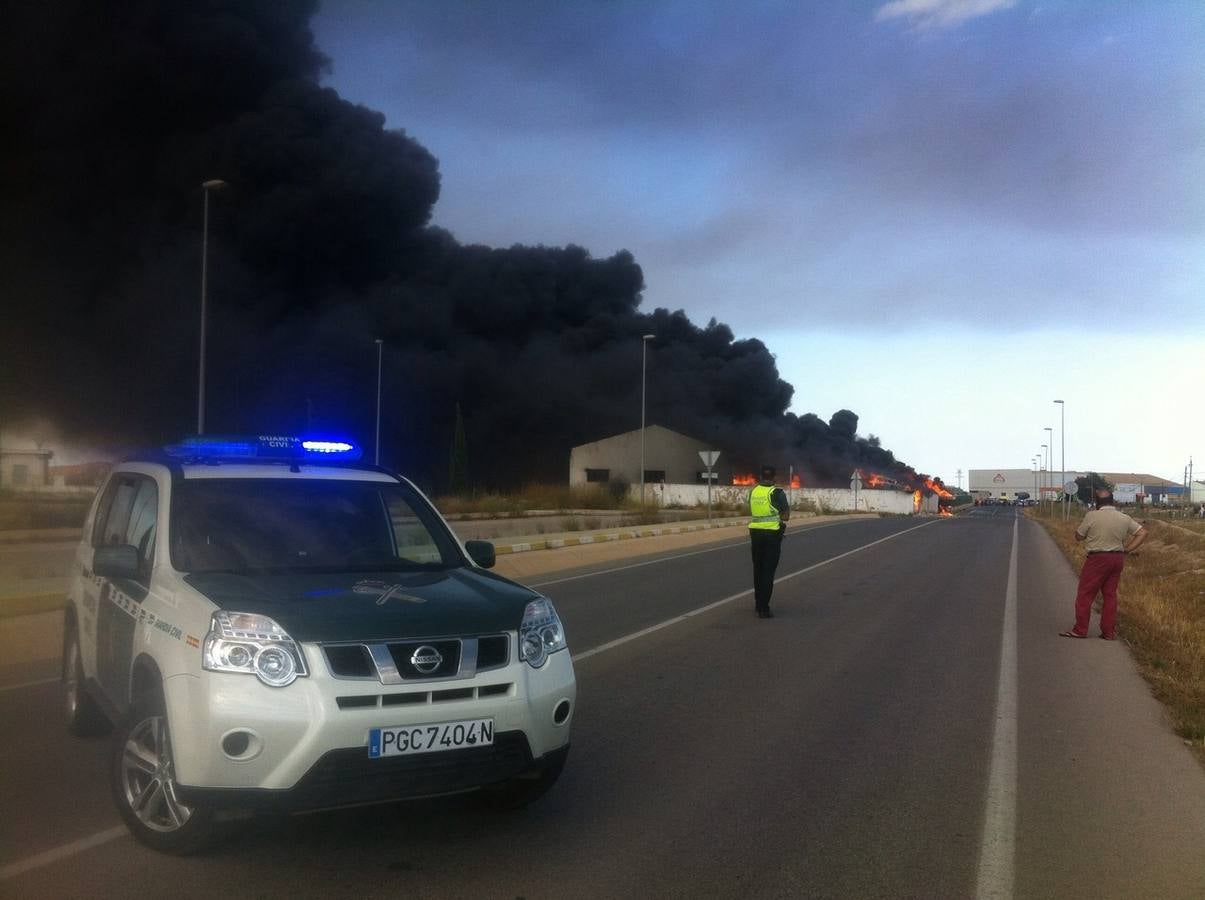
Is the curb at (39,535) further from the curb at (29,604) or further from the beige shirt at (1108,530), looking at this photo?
the beige shirt at (1108,530)

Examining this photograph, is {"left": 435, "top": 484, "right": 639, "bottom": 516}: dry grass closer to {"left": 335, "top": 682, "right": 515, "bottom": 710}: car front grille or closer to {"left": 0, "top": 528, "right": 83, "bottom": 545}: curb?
{"left": 0, "top": 528, "right": 83, "bottom": 545}: curb

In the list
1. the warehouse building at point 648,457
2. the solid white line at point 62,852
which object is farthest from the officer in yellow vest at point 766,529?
the warehouse building at point 648,457

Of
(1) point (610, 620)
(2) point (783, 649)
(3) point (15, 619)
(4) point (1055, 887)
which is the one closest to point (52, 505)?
(3) point (15, 619)

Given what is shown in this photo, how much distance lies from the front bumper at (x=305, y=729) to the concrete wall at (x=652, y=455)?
2307 inches

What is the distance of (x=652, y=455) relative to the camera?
63.1 metres

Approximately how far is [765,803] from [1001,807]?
3.46 feet

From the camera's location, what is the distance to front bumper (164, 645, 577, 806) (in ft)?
11.6

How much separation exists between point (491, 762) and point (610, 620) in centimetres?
697

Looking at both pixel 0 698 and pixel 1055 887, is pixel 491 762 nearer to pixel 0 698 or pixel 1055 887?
pixel 1055 887

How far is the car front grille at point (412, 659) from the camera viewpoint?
3660 millimetres

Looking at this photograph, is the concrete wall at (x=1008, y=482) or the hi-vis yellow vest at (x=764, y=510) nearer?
the hi-vis yellow vest at (x=764, y=510)

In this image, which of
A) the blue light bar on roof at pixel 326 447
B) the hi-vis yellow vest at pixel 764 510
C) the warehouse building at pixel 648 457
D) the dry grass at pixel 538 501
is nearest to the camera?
the blue light bar on roof at pixel 326 447

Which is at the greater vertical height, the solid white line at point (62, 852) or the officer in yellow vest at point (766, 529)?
the officer in yellow vest at point (766, 529)

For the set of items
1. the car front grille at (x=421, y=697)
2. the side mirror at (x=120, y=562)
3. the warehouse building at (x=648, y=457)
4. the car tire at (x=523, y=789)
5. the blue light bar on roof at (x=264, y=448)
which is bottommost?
the car tire at (x=523, y=789)
